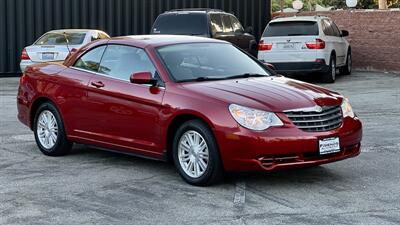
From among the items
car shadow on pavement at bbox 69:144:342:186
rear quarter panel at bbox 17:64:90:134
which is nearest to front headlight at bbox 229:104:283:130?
car shadow on pavement at bbox 69:144:342:186

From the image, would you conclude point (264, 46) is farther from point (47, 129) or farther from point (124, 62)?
point (124, 62)

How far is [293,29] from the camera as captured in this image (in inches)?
718

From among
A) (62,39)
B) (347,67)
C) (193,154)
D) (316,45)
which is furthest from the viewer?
(347,67)

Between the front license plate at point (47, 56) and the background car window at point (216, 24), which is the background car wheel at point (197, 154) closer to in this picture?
the background car window at point (216, 24)

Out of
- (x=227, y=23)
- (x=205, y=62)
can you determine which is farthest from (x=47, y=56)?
(x=205, y=62)

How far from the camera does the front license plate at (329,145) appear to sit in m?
7.04

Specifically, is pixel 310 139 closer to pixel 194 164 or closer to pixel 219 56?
pixel 194 164

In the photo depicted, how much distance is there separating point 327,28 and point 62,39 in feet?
21.9

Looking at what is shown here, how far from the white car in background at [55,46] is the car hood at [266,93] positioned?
424 inches

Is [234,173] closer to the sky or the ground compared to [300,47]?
closer to the ground

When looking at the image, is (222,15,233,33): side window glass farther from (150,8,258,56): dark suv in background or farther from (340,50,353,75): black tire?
(340,50,353,75): black tire

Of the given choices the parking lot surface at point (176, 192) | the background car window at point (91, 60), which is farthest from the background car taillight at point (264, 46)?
the background car window at point (91, 60)

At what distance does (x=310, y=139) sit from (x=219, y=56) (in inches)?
71.2

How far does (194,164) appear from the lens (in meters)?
7.25
